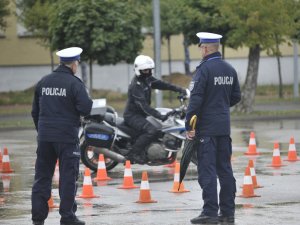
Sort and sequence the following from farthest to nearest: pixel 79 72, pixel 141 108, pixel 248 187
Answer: pixel 79 72
pixel 141 108
pixel 248 187

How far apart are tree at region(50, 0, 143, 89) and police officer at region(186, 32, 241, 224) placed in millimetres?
23882

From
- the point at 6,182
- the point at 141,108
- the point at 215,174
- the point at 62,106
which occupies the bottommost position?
→ the point at 6,182

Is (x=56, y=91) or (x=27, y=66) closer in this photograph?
(x=56, y=91)

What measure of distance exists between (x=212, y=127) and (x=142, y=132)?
6.16 meters

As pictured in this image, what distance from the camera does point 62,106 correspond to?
11531mm

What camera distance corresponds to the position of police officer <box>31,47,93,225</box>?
1148 cm

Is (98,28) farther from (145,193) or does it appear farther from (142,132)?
(145,193)

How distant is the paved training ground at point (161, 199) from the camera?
39.5ft

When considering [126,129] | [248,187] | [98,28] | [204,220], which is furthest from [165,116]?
[98,28]

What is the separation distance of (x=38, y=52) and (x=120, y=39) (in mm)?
15285

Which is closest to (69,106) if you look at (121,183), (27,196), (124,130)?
(27,196)

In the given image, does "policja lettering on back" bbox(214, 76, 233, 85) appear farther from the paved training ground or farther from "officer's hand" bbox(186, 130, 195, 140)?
the paved training ground

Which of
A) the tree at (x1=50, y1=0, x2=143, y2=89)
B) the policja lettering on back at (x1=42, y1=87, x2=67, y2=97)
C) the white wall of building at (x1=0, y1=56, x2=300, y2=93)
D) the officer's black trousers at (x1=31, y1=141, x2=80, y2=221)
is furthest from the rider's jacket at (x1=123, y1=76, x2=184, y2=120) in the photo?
the white wall of building at (x1=0, y1=56, x2=300, y2=93)

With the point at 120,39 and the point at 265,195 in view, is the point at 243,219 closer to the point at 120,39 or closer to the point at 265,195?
the point at 265,195
